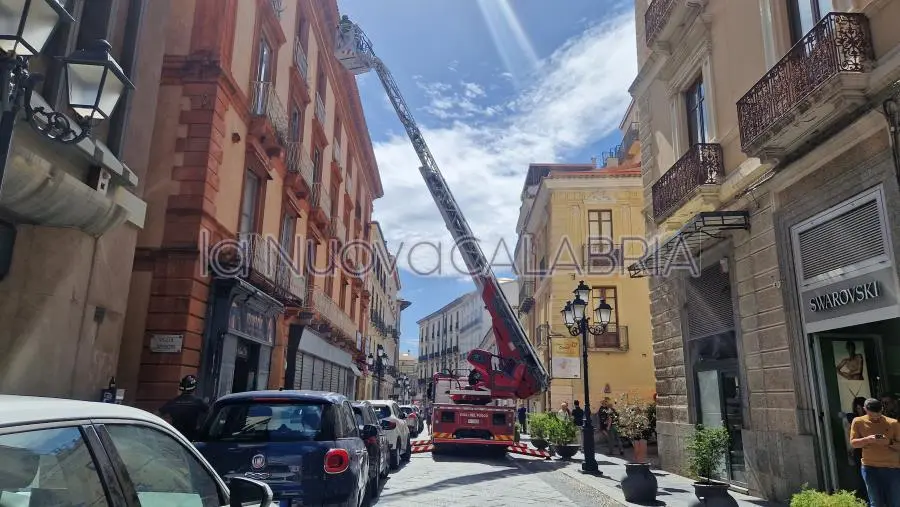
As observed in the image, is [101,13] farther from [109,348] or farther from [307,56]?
[307,56]

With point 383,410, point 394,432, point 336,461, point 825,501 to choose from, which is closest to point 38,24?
point 336,461

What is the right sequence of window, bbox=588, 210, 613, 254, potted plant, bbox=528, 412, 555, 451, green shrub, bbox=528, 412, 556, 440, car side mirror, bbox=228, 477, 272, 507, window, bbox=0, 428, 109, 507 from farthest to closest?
window, bbox=588, 210, 613, 254 → green shrub, bbox=528, 412, 556, 440 → potted plant, bbox=528, 412, 555, 451 → car side mirror, bbox=228, 477, 272, 507 → window, bbox=0, 428, 109, 507

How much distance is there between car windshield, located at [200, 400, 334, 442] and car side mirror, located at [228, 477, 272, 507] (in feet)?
9.25

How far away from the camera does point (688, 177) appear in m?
11.5

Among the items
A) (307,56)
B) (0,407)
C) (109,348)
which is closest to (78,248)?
(109,348)

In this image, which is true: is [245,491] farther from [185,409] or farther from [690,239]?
[690,239]

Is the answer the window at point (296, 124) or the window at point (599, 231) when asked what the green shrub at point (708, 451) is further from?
the window at point (599, 231)

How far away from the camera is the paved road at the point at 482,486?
9.35 meters

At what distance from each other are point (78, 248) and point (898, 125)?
10.3 m

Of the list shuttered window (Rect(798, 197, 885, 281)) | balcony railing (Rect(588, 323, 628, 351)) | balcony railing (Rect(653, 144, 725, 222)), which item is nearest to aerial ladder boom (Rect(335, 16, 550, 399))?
balcony railing (Rect(653, 144, 725, 222))

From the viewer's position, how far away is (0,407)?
184 cm

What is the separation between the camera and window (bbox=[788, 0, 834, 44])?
8.61m

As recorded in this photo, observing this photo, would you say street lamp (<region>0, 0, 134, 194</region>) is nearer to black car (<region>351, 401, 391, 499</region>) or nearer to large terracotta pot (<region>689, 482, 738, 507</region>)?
black car (<region>351, 401, 391, 499</region>)

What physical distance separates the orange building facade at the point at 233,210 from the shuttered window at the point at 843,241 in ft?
32.9
